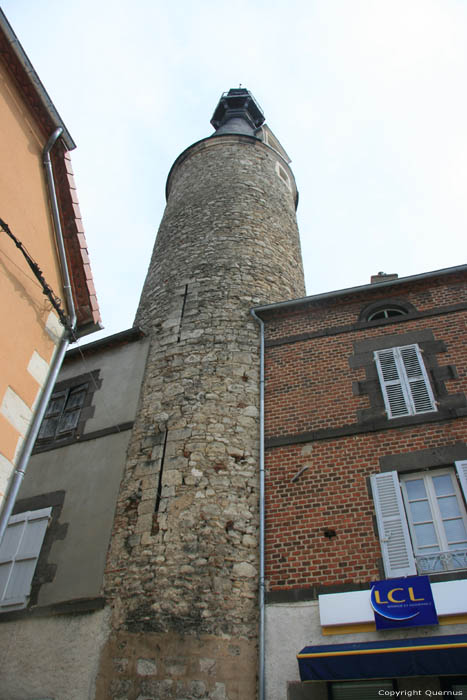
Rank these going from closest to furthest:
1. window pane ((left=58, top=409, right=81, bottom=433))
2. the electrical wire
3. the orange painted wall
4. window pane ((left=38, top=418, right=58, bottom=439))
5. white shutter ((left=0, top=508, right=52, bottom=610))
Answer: the orange painted wall, the electrical wire, white shutter ((left=0, top=508, right=52, bottom=610)), window pane ((left=58, top=409, right=81, bottom=433)), window pane ((left=38, top=418, right=58, bottom=439))

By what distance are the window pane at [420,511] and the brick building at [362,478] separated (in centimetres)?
1

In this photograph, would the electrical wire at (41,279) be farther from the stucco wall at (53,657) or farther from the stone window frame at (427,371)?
the stone window frame at (427,371)

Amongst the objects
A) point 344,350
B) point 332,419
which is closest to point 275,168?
point 344,350

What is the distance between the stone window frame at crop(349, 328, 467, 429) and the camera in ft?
24.0

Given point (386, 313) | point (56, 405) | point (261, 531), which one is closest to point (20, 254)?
point (261, 531)

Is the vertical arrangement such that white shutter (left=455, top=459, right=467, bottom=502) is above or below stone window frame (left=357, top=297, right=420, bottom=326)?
below

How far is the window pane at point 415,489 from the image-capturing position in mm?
6766

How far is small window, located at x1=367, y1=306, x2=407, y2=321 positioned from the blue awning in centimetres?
506

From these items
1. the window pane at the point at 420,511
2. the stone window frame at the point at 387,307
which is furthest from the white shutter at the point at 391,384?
the window pane at the point at 420,511

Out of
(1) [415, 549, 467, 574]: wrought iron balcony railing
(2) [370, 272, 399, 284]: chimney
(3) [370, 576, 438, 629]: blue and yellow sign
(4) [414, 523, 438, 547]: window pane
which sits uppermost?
(2) [370, 272, 399, 284]: chimney

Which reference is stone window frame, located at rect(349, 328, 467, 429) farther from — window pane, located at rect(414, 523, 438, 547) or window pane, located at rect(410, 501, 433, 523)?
window pane, located at rect(414, 523, 438, 547)

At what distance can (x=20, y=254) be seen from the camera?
229 inches

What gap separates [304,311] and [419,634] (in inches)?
207

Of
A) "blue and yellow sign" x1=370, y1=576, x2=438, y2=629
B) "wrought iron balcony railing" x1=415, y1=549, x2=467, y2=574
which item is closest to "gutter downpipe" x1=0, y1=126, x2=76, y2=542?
"blue and yellow sign" x1=370, y1=576, x2=438, y2=629
